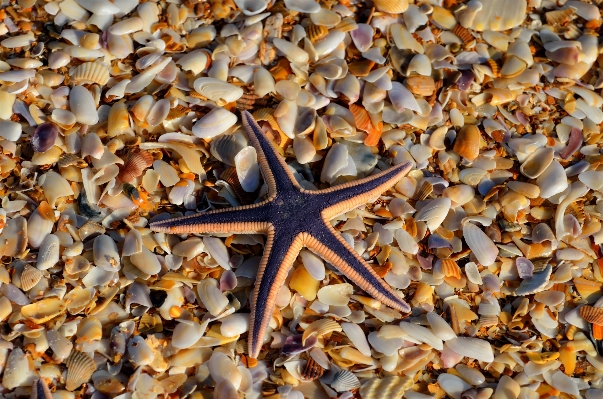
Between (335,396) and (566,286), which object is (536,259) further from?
(335,396)

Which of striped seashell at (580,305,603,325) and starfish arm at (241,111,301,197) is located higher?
starfish arm at (241,111,301,197)

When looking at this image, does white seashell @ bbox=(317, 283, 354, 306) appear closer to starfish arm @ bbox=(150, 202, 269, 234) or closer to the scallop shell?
starfish arm @ bbox=(150, 202, 269, 234)

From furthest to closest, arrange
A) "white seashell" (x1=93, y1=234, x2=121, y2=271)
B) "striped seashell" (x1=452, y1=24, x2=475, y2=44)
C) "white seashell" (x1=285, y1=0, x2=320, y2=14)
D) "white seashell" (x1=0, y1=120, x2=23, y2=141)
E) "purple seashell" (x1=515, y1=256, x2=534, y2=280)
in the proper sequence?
1. "striped seashell" (x1=452, y1=24, x2=475, y2=44)
2. "white seashell" (x1=285, y1=0, x2=320, y2=14)
3. "purple seashell" (x1=515, y1=256, x2=534, y2=280)
4. "white seashell" (x1=0, y1=120, x2=23, y2=141)
5. "white seashell" (x1=93, y1=234, x2=121, y2=271)

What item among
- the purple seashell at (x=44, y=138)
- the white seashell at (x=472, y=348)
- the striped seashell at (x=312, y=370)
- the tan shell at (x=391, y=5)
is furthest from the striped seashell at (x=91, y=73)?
the white seashell at (x=472, y=348)

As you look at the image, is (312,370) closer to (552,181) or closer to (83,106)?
(552,181)

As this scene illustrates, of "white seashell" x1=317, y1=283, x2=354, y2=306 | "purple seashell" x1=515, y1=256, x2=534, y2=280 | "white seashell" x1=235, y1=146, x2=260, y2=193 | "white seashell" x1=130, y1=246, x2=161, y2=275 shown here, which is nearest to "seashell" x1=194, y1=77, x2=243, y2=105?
"white seashell" x1=235, y1=146, x2=260, y2=193

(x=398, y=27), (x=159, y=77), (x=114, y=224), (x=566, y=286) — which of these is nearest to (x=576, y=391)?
(x=566, y=286)

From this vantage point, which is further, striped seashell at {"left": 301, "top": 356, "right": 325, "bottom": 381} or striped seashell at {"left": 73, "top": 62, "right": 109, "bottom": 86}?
striped seashell at {"left": 73, "top": 62, "right": 109, "bottom": 86}
